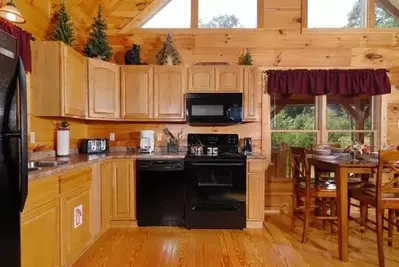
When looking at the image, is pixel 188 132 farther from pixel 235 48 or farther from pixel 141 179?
pixel 235 48

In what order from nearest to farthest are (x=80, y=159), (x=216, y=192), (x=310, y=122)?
(x=80, y=159)
(x=216, y=192)
(x=310, y=122)

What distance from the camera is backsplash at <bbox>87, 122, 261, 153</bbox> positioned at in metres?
4.37

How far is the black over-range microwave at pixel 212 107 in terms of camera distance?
3973 millimetres

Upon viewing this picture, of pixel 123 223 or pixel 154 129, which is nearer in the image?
pixel 123 223

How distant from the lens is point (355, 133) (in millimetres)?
4473

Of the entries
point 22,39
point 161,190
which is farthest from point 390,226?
point 22,39

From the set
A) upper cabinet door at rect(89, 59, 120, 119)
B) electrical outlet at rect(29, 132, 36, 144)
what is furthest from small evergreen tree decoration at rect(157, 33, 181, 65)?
electrical outlet at rect(29, 132, 36, 144)

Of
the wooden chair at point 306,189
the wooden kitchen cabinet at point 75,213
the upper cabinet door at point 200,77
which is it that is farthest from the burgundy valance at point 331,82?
the wooden kitchen cabinet at point 75,213

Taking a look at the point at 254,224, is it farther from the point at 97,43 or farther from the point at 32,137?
the point at 97,43

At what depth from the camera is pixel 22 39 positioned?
2.81 m

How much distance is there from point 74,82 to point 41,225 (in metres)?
1.70

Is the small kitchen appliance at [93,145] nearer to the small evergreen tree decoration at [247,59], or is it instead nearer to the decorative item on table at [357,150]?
the small evergreen tree decoration at [247,59]

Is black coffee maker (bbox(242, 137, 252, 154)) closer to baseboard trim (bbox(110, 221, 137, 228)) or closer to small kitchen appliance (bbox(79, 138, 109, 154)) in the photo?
baseboard trim (bbox(110, 221, 137, 228))

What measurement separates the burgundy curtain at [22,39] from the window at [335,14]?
3656 mm
